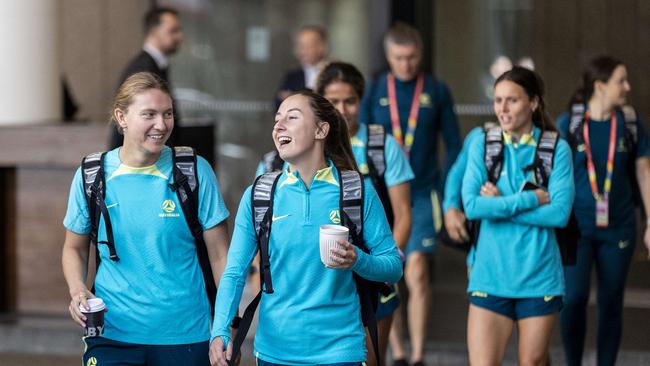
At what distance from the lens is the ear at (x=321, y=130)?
14.7ft

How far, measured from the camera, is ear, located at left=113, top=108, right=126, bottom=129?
4.84 metres

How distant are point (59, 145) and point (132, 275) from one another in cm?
476

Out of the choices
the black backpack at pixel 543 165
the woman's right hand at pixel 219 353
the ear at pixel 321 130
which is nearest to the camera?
the woman's right hand at pixel 219 353

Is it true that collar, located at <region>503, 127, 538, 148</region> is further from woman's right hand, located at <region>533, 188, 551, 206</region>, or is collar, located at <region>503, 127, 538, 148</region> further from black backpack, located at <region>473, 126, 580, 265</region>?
woman's right hand, located at <region>533, 188, 551, 206</region>

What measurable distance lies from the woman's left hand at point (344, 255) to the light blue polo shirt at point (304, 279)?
0.86 feet

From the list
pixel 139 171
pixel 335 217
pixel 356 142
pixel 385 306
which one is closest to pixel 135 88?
pixel 139 171

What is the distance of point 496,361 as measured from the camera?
5.80m

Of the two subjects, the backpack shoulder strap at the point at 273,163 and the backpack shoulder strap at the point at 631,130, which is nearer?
the backpack shoulder strap at the point at 273,163

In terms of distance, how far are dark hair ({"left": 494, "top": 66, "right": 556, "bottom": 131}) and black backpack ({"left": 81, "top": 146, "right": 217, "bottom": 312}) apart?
183 centimetres

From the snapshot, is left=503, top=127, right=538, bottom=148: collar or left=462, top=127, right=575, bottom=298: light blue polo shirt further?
left=503, top=127, right=538, bottom=148: collar

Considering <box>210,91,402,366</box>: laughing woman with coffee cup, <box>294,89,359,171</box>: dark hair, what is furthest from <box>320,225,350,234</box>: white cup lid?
<box>294,89,359,171</box>: dark hair

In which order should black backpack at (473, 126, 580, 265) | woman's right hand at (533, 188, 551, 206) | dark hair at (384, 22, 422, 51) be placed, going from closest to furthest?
woman's right hand at (533, 188, 551, 206), black backpack at (473, 126, 580, 265), dark hair at (384, 22, 422, 51)

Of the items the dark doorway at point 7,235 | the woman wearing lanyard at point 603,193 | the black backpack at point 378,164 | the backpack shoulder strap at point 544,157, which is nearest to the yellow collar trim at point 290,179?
the black backpack at point 378,164

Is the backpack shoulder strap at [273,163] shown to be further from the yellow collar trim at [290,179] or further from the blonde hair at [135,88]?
the yellow collar trim at [290,179]
